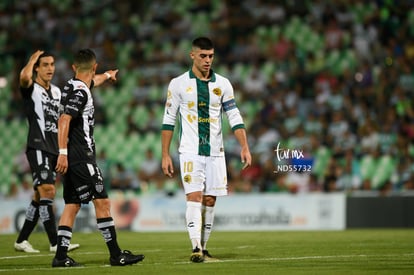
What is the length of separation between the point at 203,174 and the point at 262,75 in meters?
14.3

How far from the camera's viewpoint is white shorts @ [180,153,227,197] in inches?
419

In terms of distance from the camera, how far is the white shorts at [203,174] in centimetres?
1065

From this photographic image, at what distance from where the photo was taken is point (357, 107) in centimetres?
2253

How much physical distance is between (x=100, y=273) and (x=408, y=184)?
39.1 ft

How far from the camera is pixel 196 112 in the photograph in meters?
10.8

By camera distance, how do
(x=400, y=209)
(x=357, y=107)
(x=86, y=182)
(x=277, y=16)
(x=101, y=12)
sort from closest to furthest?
(x=86, y=182)
(x=400, y=209)
(x=357, y=107)
(x=277, y=16)
(x=101, y=12)

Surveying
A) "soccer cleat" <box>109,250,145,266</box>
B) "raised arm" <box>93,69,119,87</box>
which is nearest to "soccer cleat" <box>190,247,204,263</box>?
"soccer cleat" <box>109,250,145,266</box>

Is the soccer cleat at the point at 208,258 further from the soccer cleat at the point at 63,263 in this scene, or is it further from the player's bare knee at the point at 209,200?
the soccer cleat at the point at 63,263

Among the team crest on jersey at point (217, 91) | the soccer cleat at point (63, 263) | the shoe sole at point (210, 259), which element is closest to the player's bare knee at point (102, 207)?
the soccer cleat at point (63, 263)

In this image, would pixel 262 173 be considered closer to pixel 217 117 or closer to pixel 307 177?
pixel 307 177

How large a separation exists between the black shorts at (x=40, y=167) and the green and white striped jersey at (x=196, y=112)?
2490mm

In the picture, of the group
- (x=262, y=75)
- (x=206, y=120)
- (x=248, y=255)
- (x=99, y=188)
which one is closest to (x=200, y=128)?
(x=206, y=120)

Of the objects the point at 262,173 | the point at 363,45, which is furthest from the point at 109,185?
the point at 363,45

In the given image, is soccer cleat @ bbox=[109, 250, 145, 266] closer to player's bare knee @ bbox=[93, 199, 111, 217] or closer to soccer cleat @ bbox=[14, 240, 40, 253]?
player's bare knee @ bbox=[93, 199, 111, 217]
